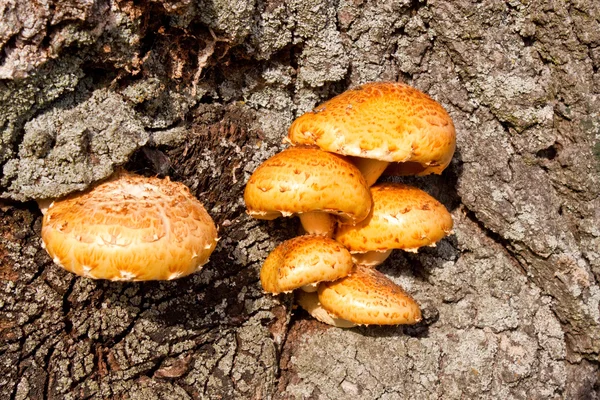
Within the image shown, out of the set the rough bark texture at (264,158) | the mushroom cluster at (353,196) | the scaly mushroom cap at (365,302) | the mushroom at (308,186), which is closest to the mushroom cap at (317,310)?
the rough bark texture at (264,158)

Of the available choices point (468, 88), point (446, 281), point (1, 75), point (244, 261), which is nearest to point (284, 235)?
point (244, 261)

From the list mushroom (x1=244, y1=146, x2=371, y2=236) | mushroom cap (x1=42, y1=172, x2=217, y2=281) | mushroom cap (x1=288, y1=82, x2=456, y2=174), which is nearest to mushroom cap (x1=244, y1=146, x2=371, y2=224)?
mushroom (x1=244, y1=146, x2=371, y2=236)

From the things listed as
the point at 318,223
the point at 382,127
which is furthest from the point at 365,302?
the point at 382,127

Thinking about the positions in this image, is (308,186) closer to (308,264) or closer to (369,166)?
(308,264)

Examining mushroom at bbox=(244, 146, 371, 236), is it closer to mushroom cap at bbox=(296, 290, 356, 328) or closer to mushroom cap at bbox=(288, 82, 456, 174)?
mushroom cap at bbox=(288, 82, 456, 174)

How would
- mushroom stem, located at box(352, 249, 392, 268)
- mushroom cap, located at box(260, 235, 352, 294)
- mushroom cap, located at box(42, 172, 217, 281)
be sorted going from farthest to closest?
mushroom stem, located at box(352, 249, 392, 268) < mushroom cap, located at box(260, 235, 352, 294) < mushroom cap, located at box(42, 172, 217, 281)

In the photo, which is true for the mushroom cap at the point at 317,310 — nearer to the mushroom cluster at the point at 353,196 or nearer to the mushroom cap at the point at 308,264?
the mushroom cluster at the point at 353,196

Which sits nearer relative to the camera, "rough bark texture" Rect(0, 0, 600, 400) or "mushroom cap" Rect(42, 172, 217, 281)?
"mushroom cap" Rect(42, 172, 217, 281)
